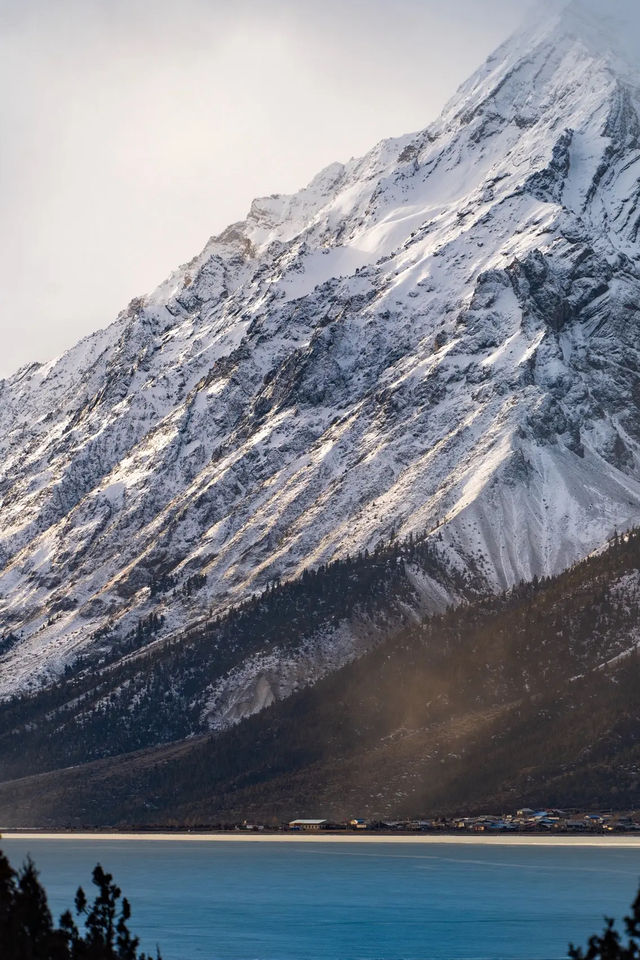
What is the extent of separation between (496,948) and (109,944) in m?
71.1

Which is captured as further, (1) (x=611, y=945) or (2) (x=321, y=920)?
(2) (x=321, y=920)

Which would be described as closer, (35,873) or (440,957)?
(35,873)

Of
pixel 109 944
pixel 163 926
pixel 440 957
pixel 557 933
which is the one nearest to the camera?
pixel 109 944

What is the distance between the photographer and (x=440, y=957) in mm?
161000

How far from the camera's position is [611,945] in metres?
85.2

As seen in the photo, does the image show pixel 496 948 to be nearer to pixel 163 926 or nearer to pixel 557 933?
pixel 557 933

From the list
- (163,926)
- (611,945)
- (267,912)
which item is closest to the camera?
(611,945)

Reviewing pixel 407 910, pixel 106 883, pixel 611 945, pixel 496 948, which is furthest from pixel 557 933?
pixel 611 945

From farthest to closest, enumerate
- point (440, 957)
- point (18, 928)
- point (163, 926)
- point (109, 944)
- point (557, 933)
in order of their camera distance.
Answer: point (163, 926) < point (557, 933) < point (440, 957) < point (109, 944) < point (18, 928)

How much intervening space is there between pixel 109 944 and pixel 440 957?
6436 cm

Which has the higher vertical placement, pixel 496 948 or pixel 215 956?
pixel 215 956

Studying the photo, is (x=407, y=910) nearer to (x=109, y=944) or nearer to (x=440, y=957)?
(x=440, y=957)

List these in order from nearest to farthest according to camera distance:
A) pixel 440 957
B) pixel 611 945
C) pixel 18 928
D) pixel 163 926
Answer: pixel 611 945 < pixel 18 928 < pixel 440 957 < pixel 163 926

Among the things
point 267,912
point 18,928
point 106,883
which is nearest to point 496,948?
point 267,912
